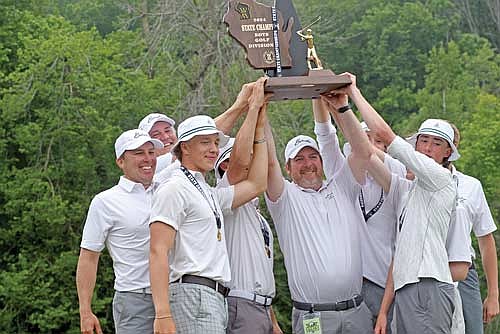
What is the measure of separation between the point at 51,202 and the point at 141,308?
9883 millimetres

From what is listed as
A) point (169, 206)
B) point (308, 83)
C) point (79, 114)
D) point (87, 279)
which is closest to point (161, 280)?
point (169, 206)

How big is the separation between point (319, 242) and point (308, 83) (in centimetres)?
89

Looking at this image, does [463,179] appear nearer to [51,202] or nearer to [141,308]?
[141,308]

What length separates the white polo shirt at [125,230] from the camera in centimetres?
506

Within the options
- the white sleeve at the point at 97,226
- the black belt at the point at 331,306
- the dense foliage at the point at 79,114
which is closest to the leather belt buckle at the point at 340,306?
the black belt at the point at 331,306

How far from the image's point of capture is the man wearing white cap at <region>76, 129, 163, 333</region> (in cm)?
505

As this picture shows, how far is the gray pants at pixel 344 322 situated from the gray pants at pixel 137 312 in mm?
790

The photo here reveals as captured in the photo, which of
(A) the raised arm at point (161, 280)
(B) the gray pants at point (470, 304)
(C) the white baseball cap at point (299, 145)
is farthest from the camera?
(B) the gray pants at point (470, 304)

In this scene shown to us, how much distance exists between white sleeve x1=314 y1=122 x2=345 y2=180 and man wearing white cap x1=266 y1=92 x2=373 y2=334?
0.43 feet

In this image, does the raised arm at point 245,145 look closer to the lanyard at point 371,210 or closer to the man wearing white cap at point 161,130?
the lanyard at point 371,210

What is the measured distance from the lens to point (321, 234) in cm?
511

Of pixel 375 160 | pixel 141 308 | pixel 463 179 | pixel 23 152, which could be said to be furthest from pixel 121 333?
pixel 23 152

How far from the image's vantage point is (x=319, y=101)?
17.8 ft

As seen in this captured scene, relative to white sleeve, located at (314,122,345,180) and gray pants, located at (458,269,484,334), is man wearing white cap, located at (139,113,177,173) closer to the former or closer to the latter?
white sleeve, located at (314,122,345,180)
